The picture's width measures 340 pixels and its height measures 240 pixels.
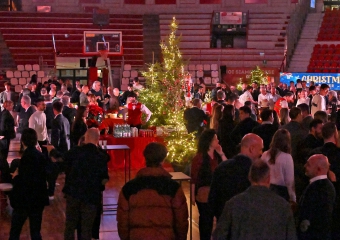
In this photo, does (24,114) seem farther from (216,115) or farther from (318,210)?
(318,210)

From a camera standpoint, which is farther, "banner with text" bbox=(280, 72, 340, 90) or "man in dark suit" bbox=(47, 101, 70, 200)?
"banner with text" bbox=(280, 72, 340, 90)

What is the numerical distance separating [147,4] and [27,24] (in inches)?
210

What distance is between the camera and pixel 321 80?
21.2 m

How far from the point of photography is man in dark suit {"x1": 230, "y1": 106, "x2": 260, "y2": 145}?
818 centimetres

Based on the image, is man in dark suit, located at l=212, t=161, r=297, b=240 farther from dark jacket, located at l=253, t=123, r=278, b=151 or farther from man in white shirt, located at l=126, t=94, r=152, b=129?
man in white shirt, located at l=126, t=94, r=152, b=129

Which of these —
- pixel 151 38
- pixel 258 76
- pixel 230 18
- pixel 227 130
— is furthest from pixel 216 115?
pixel 230 18

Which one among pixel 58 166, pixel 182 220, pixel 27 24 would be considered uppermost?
pixel 27 24

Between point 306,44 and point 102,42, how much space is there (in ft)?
28.4

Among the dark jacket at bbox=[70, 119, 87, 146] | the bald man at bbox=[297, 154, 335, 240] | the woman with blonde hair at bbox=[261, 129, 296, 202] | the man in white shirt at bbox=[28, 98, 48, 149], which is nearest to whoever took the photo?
the bald man at bbox=[297, 154, 335, 240]

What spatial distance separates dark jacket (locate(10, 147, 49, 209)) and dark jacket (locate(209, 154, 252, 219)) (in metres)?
1.80

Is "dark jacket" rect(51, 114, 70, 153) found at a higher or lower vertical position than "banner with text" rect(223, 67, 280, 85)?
lower

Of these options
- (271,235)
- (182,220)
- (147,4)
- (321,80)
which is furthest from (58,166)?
(147,4)

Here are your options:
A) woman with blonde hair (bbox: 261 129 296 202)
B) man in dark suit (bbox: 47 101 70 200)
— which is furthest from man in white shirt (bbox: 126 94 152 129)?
woman with blonde hair (bbox: 261 129 296 202)

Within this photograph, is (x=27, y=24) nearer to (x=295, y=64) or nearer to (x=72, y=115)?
(x=295, y=64)
